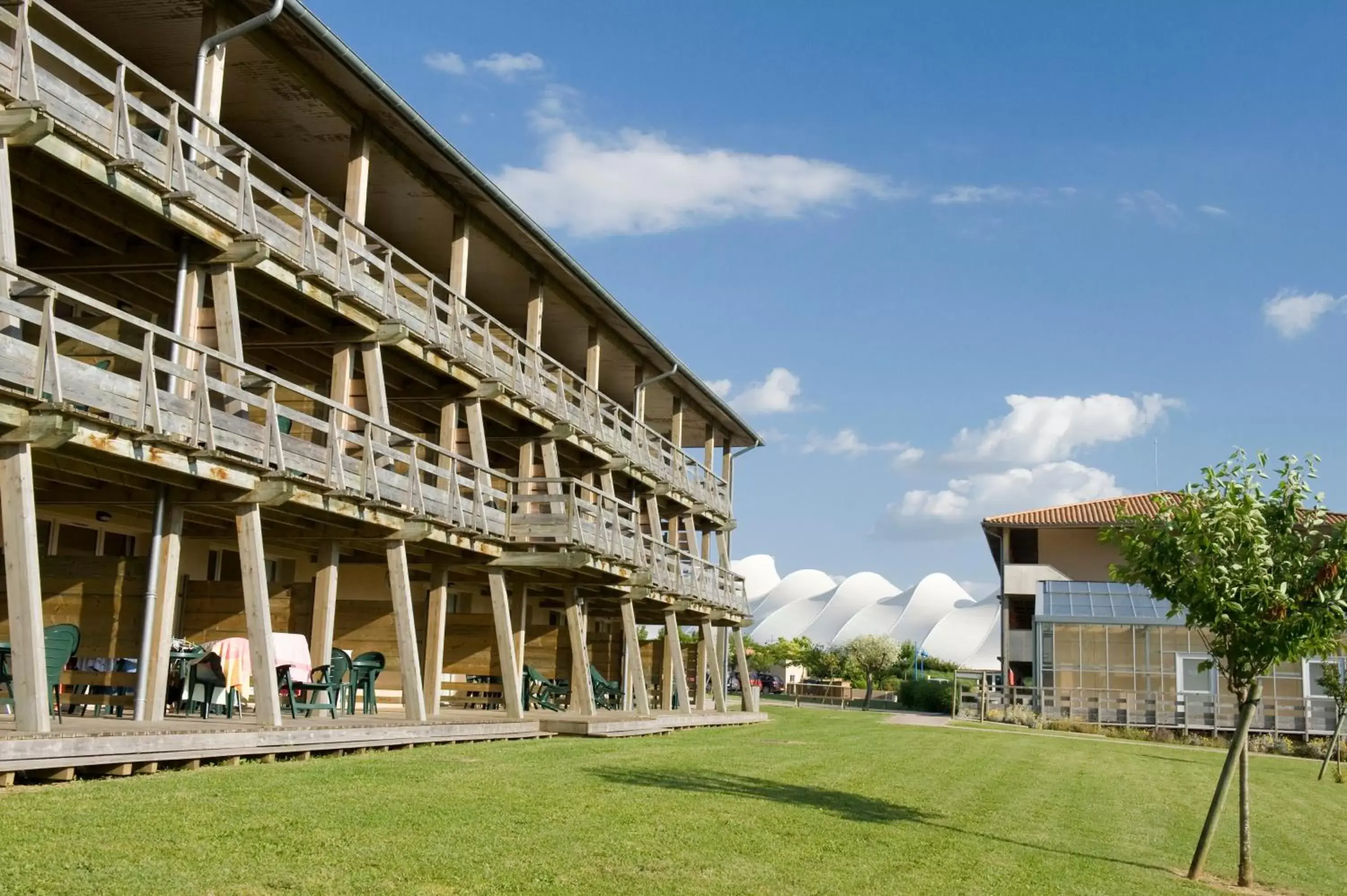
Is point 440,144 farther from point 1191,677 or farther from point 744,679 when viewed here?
point 1191,677

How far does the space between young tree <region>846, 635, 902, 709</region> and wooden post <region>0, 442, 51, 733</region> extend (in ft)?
205

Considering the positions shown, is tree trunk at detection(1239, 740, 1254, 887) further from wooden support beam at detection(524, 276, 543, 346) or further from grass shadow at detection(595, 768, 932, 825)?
wooden support beam at detection(524, 276, 543, 346)

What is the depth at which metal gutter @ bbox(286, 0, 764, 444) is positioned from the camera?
16594 mm

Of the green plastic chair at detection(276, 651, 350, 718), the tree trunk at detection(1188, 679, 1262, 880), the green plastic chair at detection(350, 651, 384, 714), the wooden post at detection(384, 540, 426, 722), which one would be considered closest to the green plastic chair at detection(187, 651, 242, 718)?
the green plastic chair at detection(276, 651, 350, 718)

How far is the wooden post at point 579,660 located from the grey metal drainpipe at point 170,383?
10249mm

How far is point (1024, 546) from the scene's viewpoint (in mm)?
52156

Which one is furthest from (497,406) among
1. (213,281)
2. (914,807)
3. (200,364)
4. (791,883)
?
(791,883)

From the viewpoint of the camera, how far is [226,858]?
25.6ft

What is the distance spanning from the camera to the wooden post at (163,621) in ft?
46.3

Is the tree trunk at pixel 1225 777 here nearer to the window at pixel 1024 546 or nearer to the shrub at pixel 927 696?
the window at pixel 1024 546

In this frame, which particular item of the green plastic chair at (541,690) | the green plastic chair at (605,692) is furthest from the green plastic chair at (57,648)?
the green plastic chair at (605,692)

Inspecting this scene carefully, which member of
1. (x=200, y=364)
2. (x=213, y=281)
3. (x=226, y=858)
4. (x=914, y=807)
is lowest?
(x=914, y=807)

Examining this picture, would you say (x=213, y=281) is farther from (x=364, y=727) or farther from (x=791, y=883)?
(x=791, y=883)

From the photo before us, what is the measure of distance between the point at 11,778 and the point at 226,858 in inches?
126
